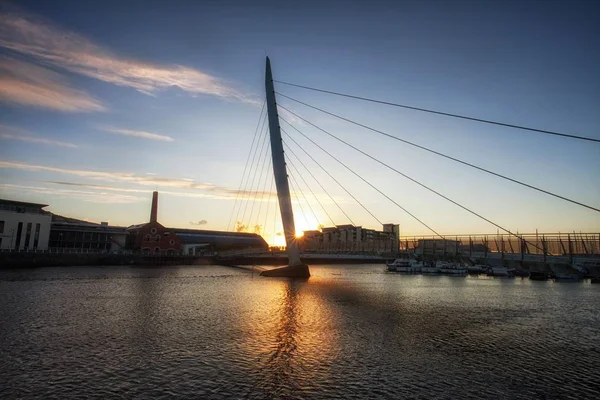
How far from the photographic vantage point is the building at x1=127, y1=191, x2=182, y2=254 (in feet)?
332

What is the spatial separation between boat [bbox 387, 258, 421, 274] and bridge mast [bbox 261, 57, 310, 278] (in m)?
36.8

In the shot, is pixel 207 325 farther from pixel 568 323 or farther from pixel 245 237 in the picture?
pixel 245 237

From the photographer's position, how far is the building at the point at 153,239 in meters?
101

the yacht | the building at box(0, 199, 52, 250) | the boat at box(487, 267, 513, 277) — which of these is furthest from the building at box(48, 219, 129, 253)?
the boat at box(487, 267, 513, 277)

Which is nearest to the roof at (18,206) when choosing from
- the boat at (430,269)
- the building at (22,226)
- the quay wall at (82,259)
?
the building at (22,226)

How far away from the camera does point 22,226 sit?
85.6 m

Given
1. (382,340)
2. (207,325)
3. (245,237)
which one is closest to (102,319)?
(207,325)

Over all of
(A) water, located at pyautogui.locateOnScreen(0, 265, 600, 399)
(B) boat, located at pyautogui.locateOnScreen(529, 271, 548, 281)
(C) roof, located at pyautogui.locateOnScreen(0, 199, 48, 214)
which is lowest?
(A) water, located at pyautogui.locateOnScreen(0, 265, 600, 399)

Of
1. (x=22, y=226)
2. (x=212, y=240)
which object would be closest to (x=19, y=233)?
(x=22, y=226)

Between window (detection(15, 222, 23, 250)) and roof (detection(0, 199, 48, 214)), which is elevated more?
roof (detection(0, 199, 48, 214))

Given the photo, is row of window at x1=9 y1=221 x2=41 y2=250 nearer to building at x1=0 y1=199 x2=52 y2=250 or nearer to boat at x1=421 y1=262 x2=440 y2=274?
building at x1=0 y1=199 x2=52 y2=250

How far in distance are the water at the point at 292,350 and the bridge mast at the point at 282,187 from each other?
1985cm

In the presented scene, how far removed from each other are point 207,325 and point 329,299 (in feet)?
51.1

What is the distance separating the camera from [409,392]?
11930 mm
